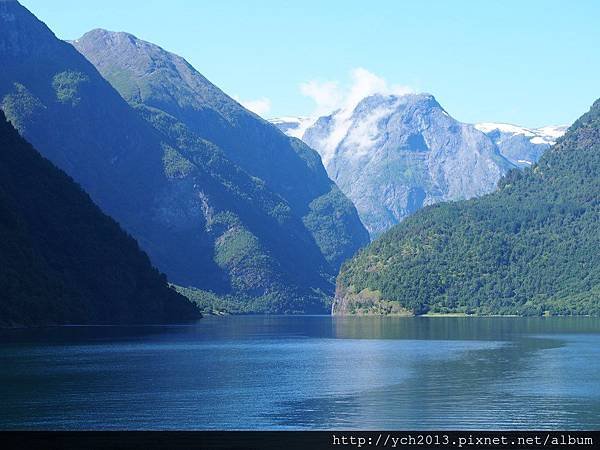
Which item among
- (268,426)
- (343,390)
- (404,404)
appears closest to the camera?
(268,426)

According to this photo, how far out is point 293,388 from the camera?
12488cm

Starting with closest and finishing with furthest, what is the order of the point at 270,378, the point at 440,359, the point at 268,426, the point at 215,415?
the point at 268,426
the point at 215,415
the point at 270,378
the point at 440,359

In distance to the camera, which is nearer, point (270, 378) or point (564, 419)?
point (564, 419)

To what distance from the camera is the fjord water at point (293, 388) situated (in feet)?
320

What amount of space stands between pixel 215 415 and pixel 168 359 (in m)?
63.7

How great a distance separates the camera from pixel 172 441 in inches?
3398

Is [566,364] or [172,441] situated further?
[566,364]

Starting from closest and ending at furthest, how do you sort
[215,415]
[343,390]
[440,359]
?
[215,415], [343,390], [440,359]

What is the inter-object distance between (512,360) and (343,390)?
48004mm

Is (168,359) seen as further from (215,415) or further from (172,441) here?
(172,441)

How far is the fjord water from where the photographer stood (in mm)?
97500

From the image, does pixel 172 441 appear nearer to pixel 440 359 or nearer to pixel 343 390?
pixel 343 390

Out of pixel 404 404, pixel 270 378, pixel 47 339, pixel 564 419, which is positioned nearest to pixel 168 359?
pixel 270 378

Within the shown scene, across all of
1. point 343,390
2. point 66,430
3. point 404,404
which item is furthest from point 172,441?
point 343,390
